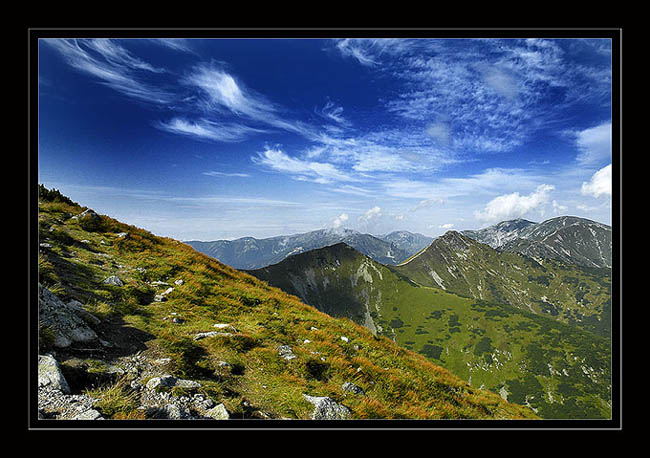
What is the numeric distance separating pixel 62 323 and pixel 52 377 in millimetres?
1416

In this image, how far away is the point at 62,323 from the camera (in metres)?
5.06

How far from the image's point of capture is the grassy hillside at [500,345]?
116562 millimetres

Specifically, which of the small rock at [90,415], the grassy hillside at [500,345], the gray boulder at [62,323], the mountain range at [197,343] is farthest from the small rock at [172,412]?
the grassy hillside at [500,345]

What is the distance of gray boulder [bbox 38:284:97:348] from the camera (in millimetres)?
4891

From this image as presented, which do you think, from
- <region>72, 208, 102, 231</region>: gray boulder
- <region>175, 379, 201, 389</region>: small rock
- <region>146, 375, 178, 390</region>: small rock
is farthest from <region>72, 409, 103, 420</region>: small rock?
<region>72, 208, 102, 231</region>: gray boulder

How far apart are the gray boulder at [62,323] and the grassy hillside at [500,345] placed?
487 ft

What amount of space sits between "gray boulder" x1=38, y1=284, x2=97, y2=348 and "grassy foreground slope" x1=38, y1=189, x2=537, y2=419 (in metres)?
0.21

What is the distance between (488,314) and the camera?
531 ft

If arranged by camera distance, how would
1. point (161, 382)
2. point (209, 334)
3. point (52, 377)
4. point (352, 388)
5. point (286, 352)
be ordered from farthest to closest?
point (286, 352), point (209, 334), point (352, 388), point (161, 382), point (52, 377)

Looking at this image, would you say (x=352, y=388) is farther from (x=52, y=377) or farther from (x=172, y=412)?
(x=52, y=377)

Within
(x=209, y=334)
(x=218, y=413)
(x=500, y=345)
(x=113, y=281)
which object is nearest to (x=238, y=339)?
(x=209, y=334)

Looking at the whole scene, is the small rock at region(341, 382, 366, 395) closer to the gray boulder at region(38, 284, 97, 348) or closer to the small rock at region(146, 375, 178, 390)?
the small rock at region(146, 375, 178, 390)

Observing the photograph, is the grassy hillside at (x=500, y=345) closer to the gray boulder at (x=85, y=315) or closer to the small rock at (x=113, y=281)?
the small rock at (x=113, y=281)
